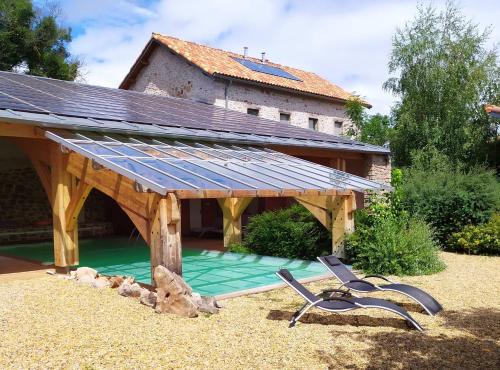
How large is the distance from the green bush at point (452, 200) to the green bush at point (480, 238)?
0.27 m

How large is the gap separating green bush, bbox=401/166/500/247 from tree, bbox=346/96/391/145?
8.19 meters

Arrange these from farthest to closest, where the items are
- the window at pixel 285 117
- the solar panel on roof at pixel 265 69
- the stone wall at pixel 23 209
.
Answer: the solar panel on roof at pixel 265 69
the window at pixel 285 117
the stone wall at pixel 23 209

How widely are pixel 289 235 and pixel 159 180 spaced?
4.41 metres

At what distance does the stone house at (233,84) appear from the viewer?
17.8m

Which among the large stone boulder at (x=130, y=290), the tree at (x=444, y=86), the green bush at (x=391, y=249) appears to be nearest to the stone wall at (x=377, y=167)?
the tree at (x=444, y=86)

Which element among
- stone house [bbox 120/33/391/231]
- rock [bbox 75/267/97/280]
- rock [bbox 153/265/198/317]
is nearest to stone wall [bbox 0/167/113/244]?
stone house [bbox 120/33/391/231]

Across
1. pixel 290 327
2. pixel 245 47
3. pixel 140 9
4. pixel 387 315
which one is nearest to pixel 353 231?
pixel 387 315

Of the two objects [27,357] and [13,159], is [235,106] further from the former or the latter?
[27,357]

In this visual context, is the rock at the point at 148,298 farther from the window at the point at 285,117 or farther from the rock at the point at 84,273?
the window at the point at 285,117

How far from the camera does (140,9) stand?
1335 centimetres

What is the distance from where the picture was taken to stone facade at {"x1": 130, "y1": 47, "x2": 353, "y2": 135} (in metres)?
17.8

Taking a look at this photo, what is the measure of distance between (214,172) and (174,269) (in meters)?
2.08

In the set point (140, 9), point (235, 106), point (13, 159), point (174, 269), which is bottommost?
point (174, 269)

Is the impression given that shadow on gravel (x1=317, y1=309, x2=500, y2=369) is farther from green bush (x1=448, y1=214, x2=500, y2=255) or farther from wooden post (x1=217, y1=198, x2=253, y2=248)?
wooden post (x1=217, y1=198, x2=253, y2=248)
